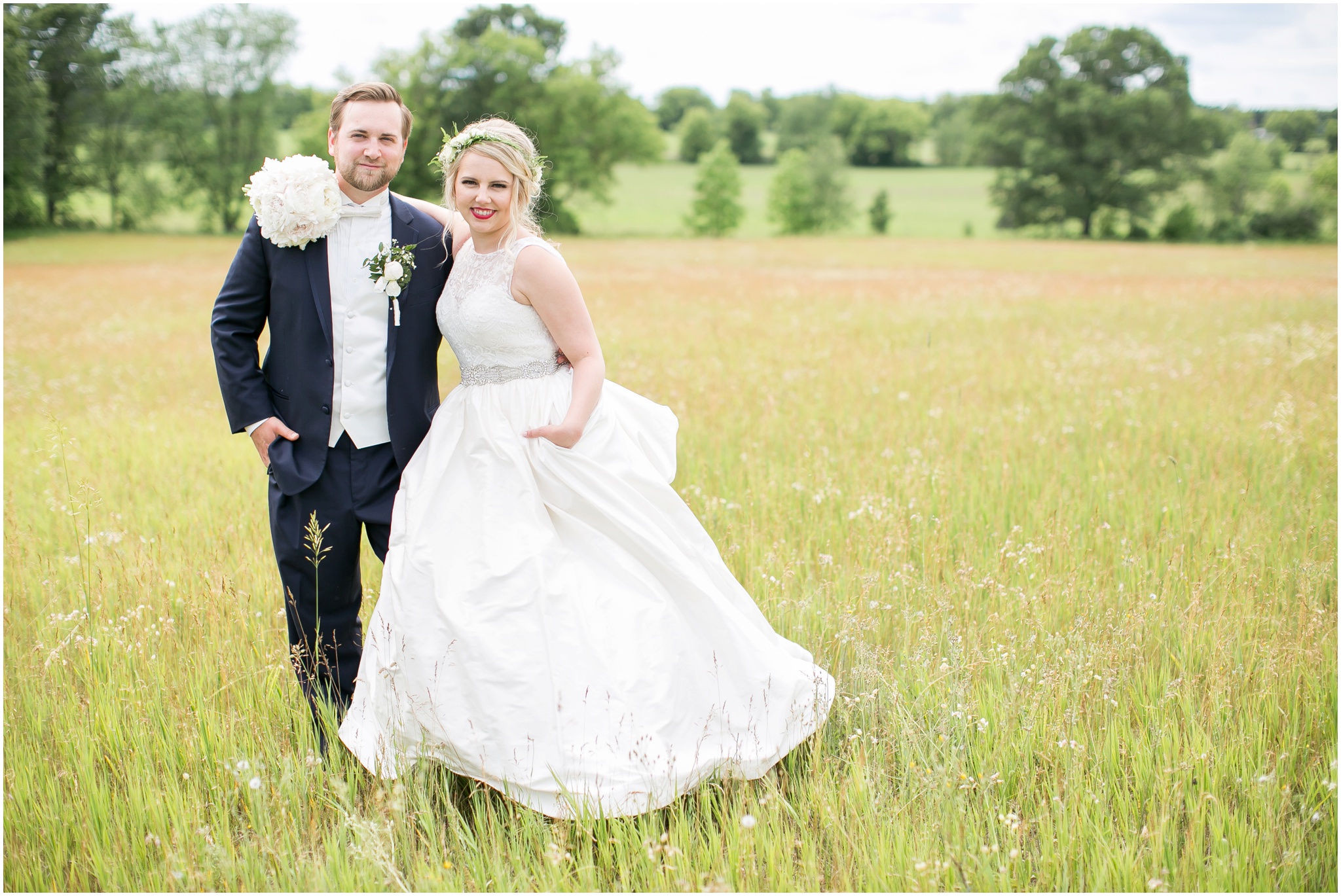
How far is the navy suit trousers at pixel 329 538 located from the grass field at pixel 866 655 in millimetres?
215

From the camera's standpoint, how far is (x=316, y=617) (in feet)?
12.2

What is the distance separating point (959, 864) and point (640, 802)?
1.10 meters

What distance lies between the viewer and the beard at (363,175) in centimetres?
355

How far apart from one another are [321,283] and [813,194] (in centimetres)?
5911

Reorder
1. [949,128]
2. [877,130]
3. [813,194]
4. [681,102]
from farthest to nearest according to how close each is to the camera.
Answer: [681,102] < [877,130] < [949,128] < [813,194]

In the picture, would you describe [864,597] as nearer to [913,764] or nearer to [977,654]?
[977,654]

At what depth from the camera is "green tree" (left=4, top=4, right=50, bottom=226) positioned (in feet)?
93.4

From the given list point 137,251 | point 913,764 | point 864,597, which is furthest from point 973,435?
point 137,251

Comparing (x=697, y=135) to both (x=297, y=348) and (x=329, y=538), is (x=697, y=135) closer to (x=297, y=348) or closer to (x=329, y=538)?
(x=297, y=348)

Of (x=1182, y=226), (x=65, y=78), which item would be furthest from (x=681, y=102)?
(x=65, y=78)

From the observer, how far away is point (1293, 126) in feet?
191

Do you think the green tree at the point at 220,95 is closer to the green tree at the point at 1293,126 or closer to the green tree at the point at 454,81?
the green tree at the point at 454,81

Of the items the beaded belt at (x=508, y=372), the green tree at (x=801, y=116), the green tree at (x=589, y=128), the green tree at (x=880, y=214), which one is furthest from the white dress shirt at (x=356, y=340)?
the green tree at (x=801, y=116)

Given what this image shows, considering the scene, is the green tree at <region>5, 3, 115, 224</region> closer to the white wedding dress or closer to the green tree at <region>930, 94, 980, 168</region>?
the white wedding dress
